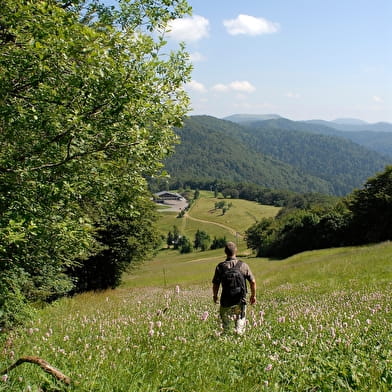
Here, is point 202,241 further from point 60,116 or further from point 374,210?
point 60,116

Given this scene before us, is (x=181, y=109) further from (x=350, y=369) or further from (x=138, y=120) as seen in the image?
(x=350, y=369)

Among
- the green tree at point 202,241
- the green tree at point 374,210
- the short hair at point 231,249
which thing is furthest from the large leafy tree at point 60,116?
the green tree at point 202,241

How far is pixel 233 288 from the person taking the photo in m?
7.91

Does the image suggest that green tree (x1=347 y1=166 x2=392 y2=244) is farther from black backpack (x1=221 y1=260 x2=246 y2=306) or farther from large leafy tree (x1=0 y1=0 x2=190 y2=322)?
large leafy tree (x1=0 y1=0 x2=190 y2=322)

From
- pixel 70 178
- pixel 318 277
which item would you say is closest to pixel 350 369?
pixel 70 178

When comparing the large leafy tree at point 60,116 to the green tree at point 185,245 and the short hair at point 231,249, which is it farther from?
the green tree at point 185,245

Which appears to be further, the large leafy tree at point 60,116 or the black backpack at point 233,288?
the black backpack at point 233,288

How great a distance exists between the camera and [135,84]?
717cm

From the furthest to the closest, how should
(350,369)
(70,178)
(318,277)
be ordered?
1. (318,277)
2. (70,178)
3. (350,369)

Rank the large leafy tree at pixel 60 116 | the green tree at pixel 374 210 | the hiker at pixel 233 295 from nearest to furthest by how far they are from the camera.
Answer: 1. the large leafy tree at pixel 60 116
2. the hiker at pixel 233 295
3. the green tree at pixel 374 210

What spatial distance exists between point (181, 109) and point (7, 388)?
758 centimetres

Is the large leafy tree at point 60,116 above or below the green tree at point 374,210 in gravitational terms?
above

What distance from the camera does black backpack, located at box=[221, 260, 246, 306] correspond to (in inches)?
311

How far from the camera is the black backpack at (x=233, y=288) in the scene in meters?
7.89
